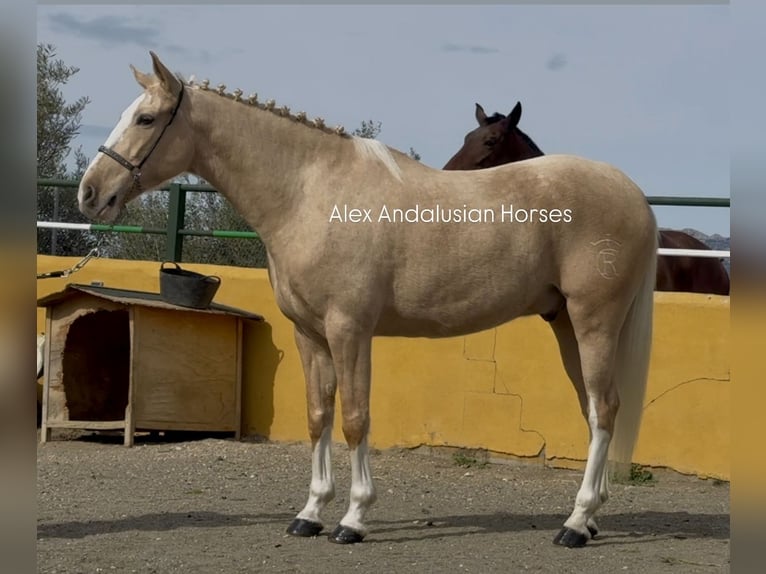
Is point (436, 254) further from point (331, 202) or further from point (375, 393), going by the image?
point (375, 393)

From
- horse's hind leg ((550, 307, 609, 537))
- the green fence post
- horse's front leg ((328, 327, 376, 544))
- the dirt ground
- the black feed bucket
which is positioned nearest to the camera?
the dirt ground

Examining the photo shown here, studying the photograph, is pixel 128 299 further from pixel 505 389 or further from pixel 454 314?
pixel 454 314

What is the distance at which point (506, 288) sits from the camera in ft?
15.2

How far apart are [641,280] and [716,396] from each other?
1.61m

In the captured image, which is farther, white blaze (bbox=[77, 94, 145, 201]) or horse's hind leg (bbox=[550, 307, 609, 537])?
horse's hind leg (bbox=[550, 307, 609, 537])

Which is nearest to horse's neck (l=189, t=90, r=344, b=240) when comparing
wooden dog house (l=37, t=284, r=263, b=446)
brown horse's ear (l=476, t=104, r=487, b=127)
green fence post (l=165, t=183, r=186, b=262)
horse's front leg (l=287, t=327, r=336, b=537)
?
horse's front leg (l=287, t=327, r=336, b=537)

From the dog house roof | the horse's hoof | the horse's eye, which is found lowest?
the horse's hoof

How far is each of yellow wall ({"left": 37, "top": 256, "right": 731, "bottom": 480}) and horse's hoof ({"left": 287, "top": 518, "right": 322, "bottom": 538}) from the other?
7.04 feet

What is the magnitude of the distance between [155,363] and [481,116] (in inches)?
115

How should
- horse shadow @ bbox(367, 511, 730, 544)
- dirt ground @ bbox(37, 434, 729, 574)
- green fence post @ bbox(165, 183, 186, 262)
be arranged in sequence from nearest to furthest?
dirt ground @ bbox(37, 434, 729, 574) → horse shadow @ bbox(367, 511, 730, 544) → green fence post @ bbox(165, 183, 186, 262)

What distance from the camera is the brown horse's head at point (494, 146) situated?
691 cm

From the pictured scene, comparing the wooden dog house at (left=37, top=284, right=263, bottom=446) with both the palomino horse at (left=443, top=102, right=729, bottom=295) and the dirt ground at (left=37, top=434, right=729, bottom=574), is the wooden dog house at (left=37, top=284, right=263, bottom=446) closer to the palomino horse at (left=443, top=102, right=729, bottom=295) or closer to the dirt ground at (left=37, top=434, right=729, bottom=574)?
the dirt ground at (left=37, top=434, right=729, bottom=574)

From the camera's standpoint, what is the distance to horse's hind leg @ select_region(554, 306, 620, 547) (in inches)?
182

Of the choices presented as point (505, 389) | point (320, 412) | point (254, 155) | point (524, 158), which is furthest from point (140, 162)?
point (524, 158)
